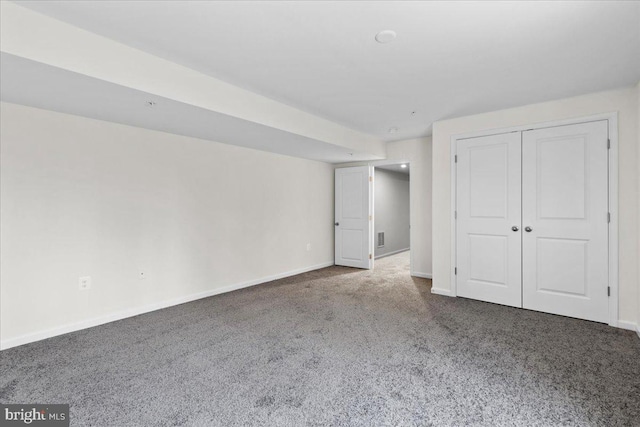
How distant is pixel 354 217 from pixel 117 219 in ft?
13.0

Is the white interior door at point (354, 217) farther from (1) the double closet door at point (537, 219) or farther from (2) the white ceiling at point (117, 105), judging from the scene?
(1) the double closet door at point (537, 219)

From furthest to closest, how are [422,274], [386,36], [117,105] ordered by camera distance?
1. [422,274]
2. [117,105]
3. [386,36]

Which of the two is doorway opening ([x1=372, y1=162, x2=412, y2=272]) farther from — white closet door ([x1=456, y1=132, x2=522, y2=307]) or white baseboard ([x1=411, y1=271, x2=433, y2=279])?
white closet door ([x1=456, y1=132, x2=522, y2=307])

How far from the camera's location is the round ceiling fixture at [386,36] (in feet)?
6.83

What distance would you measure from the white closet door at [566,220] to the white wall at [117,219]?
3.61 metres

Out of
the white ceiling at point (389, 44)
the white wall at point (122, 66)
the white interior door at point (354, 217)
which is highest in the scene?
the white ceiling at point (389, 44)

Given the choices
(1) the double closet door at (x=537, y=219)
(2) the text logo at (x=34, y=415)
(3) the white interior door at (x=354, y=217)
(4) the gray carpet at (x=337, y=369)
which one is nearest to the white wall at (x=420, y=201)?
Answer: (3) the white interior door at (x=354, y=217)

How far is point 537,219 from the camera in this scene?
3510 mm

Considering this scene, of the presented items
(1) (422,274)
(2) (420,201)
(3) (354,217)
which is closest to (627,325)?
(1) (422,274)

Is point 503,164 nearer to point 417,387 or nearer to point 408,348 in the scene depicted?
point 408,348

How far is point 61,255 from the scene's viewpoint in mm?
2980

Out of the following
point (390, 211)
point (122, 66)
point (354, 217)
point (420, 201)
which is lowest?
point (354, 217)

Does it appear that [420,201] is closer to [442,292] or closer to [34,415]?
[442,292]

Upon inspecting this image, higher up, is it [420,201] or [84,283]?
[420,201]
